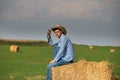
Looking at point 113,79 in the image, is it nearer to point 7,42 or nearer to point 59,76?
point 59,76

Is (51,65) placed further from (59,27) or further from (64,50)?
(59,27)

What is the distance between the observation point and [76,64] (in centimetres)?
1065

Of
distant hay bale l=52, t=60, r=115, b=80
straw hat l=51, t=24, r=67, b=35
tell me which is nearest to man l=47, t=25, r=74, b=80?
straw hat l=51, t=24, r=67, b=35

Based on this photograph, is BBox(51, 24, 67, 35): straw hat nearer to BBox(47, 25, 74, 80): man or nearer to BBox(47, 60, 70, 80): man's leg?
BBox(47, 25, 74, 80): man

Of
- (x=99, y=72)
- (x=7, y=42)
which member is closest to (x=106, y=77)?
(x=99, y=72)

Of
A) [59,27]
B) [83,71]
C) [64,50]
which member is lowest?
[83,71]

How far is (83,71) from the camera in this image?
10508 millimetres

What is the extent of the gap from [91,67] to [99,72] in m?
0.26

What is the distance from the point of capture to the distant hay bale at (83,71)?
10.3m

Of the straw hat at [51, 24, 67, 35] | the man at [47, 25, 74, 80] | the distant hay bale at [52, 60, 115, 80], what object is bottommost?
the distant hay bale at [52, 60, 115, 80]

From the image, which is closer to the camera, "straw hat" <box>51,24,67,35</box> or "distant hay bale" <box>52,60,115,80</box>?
"distant hay bale" <box>52,60,115,80</box>

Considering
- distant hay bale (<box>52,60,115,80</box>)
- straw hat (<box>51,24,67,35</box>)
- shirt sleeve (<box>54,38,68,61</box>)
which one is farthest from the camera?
straw hat (<box>51,24,67,35</box>)

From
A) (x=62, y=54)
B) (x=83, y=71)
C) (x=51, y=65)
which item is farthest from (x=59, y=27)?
(x=83, y=71)

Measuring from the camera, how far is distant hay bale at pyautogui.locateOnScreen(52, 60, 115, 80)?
10305mm
